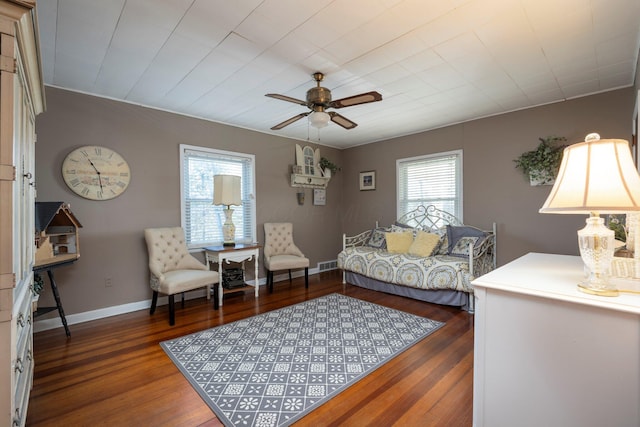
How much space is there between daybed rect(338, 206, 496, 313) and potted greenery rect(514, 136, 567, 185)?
0.82 metres

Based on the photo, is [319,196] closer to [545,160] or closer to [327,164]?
[327,164]

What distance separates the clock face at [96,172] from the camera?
307cm

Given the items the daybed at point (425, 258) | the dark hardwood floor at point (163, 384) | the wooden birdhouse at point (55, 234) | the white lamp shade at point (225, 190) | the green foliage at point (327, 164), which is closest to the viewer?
the dark hardwood floor at point (163, 384)

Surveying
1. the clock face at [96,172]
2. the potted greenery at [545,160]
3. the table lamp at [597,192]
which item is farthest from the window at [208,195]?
the table lamp at [597,192]

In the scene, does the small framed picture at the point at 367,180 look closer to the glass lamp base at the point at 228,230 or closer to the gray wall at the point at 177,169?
the gray wall at the point at 177,169

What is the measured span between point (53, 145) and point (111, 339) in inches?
81.2

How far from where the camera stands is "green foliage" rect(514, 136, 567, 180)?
136 inches

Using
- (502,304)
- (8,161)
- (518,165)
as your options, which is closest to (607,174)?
(502,304)

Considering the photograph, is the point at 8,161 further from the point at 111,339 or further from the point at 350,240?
the point at 350,240

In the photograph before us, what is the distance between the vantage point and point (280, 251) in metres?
4.72

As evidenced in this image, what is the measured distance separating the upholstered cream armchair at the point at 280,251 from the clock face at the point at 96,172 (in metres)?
2.04

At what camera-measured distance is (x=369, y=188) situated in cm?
553

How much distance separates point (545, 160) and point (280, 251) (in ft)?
12.5

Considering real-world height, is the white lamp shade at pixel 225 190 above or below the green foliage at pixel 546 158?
below
